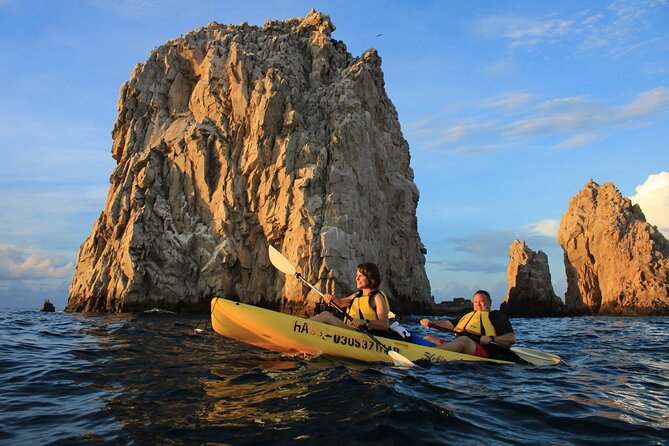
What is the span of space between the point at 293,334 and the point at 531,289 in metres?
44.7

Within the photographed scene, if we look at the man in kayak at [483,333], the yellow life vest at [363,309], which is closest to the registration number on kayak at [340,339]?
the yellow life vest at [363,309]

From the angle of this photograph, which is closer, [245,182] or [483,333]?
[483,333]

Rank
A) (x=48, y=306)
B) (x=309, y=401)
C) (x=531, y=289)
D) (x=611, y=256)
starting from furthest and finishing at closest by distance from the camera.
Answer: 1. (x=611, y=256)
2. (x=531, y=289)
3. (x=48, y=306)
4. (x=309, y=401)

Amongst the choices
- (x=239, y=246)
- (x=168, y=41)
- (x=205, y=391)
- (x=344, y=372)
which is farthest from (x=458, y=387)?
(x=168, y=41)

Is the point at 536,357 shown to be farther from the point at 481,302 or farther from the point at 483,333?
the point at 481,302

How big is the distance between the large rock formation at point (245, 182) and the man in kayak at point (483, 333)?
18.7 metres

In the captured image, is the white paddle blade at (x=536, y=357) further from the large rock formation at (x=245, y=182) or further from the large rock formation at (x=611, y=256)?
the large rock formation at (x=611, y=256)

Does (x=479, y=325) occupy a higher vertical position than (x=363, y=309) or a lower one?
lower

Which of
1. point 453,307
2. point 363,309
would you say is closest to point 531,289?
point 453,307

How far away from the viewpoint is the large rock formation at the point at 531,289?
46.8 meters

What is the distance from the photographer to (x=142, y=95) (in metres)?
38.3

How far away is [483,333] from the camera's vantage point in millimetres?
9688

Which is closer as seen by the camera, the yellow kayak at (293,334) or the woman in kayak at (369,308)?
the yellow kayak at (293,334)

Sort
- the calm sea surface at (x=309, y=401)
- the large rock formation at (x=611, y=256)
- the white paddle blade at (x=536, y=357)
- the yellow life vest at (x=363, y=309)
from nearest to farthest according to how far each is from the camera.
Answer: the calm sea surface at (x=309, y=401) < the yellow life vest at (x=363, y=309) < the white paddle blade at (x=536, y=357) < the large rock formation at (x=611, y=256)
